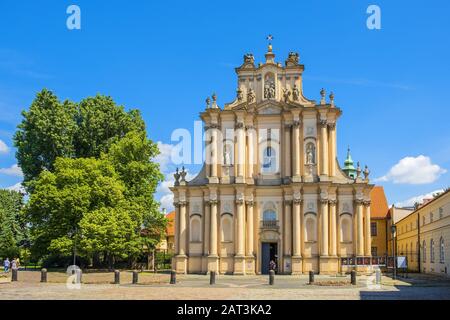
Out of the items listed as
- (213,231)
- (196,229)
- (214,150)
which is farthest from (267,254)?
(214,150)

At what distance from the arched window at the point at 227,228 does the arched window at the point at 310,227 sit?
7.24 m

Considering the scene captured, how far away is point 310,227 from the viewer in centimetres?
5253

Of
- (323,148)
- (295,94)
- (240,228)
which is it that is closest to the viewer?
(240,228)

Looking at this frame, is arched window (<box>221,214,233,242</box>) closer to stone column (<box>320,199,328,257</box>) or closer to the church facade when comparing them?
the church facade

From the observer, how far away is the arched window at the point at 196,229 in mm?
54562

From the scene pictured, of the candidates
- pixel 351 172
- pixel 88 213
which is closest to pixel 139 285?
pixel 88 213

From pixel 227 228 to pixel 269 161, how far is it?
774cm

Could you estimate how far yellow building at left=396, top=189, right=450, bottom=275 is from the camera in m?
48.3

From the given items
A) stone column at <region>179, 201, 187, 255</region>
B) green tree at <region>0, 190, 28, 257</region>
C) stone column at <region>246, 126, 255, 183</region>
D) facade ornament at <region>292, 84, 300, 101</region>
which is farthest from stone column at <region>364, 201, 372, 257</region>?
green tree at <region>0, 190, 28, 257</region>

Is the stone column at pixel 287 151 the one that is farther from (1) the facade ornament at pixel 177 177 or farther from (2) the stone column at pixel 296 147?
(1) the facade ornament at pixel 177 177

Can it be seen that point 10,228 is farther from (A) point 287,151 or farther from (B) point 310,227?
(B) point 310,227

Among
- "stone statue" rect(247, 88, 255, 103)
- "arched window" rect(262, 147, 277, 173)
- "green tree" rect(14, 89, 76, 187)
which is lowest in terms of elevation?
"arched window" rect(262, 147, 277, 173)

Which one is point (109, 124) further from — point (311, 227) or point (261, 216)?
point (311, 227)

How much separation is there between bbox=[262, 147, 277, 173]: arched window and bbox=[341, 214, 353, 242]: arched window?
8.08 metres
